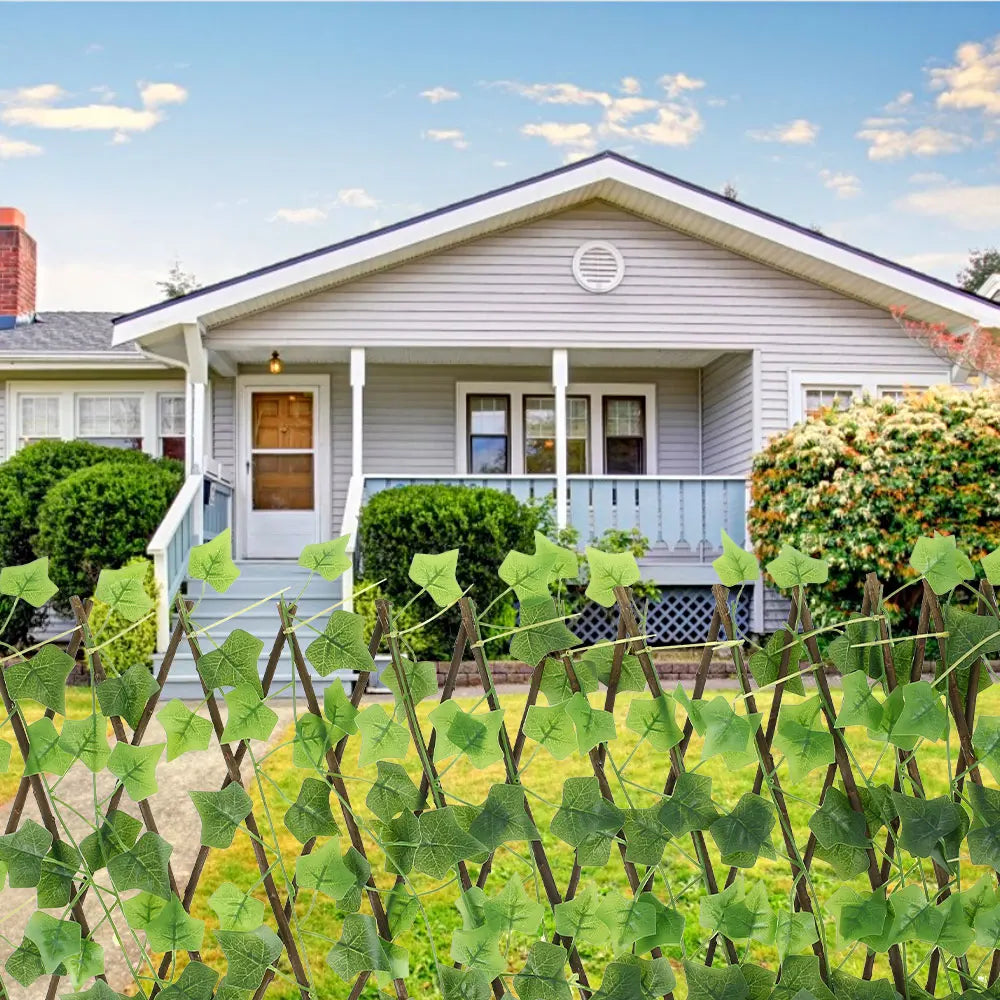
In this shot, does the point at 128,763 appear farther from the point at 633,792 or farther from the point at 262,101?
the point at 262,101

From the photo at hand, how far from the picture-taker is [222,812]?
1465mm

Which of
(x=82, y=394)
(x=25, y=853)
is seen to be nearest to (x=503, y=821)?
(x=25, y=853)

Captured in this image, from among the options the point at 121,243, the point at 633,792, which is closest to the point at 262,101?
the point at 121,243

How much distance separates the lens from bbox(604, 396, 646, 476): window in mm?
12984

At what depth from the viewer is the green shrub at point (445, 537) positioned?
8.97 m

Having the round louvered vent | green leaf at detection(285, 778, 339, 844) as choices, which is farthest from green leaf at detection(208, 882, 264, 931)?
the round louvered vent

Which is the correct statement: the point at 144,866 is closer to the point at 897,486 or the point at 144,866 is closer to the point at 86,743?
the point at 86,743

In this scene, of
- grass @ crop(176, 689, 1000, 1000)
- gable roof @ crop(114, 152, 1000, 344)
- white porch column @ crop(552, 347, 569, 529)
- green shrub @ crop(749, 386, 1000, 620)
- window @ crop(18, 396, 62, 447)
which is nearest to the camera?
grass @ crop(176, 689, 1000, 1000)

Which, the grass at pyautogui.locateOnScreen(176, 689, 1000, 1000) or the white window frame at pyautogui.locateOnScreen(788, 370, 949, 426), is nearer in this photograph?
the grass at pyautogui.locateOnScreen(176, 689, 1000, 1000)

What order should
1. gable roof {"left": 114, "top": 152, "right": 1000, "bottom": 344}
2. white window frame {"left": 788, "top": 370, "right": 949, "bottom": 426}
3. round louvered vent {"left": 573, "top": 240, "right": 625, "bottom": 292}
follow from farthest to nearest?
white window frame {"left": 788, "top": 370, "right": 949, "bottom": 426} < round louvered vent {"left": 573, "top": 240, "right": 625, "bottom": 292} < gable roof {"left": 114, "top": 152, "right": 1000, "bottom": 344}

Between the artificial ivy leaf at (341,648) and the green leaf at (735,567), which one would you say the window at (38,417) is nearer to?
the artificial ivy leaf at (341,648)

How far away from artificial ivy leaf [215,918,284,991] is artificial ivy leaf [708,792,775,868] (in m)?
0.75

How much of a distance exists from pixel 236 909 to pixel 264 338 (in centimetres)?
989

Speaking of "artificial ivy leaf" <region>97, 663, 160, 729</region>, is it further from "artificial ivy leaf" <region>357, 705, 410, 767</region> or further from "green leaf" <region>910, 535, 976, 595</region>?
"green leaf" <region>910, 535, 976, 595</region>
